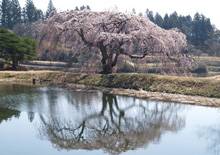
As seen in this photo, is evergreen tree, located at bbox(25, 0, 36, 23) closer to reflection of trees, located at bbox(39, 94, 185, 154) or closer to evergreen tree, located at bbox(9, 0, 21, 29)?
evergreen tree, located at bbox(9, 0, 21, 29)

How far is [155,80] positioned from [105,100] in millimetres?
4530

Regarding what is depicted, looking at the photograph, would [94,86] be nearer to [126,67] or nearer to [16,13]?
[126,67]

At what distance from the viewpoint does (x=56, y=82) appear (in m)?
21.4

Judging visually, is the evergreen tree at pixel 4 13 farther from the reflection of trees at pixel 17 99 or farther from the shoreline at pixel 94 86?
the reflection of trees at pixel 17 99

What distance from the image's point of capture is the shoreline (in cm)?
1359

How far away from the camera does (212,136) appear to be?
8242 mm

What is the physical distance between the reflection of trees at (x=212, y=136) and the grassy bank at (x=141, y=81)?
17.9 feet

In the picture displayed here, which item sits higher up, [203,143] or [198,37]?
[198,37]

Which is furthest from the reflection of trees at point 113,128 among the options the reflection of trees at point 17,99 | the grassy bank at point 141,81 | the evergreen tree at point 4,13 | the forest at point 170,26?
the evergreen tree at point 4,13

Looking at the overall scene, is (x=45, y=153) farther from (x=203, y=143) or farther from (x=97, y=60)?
(x=97, y=60)

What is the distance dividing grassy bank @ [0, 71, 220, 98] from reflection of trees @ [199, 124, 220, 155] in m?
5.46

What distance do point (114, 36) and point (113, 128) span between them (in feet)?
34.3

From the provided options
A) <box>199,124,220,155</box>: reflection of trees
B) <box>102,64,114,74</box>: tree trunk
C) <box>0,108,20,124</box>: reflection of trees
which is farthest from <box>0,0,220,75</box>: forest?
<box>199,124,220,155</box>: reflection of trees

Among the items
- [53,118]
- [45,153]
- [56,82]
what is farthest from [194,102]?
[56,82]
